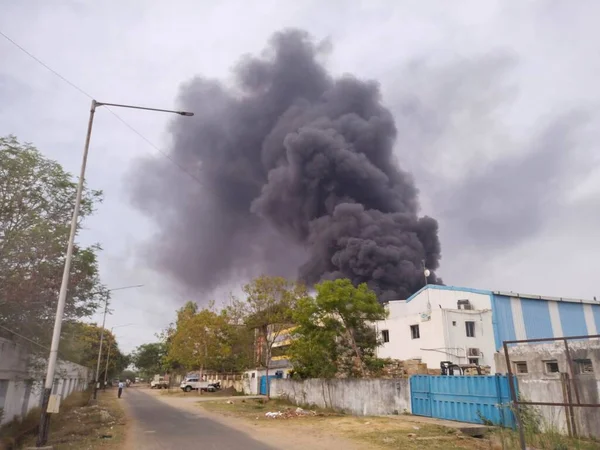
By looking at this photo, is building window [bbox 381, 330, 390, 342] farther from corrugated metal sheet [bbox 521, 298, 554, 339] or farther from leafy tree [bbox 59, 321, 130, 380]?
leafy tree [bbox 59, 321, 130, 380]

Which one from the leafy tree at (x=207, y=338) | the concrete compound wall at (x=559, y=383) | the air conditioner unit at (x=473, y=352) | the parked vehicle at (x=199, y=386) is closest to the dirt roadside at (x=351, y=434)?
the concrete compound wall at (x=559, y=383)

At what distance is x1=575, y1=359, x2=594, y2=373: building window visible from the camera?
13391mm

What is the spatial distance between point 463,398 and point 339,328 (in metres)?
8.55

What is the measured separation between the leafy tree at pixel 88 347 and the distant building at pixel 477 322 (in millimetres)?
21465

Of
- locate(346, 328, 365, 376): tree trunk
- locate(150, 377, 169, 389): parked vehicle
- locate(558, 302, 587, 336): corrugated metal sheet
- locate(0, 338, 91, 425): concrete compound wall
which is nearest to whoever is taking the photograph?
locate(0, 338, 91, 425): concrete compound wall

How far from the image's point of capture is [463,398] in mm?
A: 15859

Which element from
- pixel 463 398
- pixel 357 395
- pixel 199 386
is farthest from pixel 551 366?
pixel 199 386

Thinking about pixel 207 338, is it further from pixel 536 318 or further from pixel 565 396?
pixel 565 396

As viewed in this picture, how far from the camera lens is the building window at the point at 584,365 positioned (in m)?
13.4

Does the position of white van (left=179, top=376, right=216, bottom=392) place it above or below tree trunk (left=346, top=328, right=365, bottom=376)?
below

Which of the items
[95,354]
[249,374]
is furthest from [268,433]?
[95,354]

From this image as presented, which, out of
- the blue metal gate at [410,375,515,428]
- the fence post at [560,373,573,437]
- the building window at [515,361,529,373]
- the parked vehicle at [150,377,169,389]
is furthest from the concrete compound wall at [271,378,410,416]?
the parked vehicle at [150,377,169,389]

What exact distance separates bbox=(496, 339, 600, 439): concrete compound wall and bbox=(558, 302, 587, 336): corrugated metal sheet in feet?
63.6

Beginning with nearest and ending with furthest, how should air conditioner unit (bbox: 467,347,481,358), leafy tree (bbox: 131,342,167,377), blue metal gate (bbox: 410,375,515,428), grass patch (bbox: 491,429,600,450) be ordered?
grass patch (bbox: 491,429,600,450) → blue metal gate (bbox: 410,375,515,428) → air conditioner unit (bbox: 467,347,481,358) → leafy tree (bbox: 131,342,167,377)
